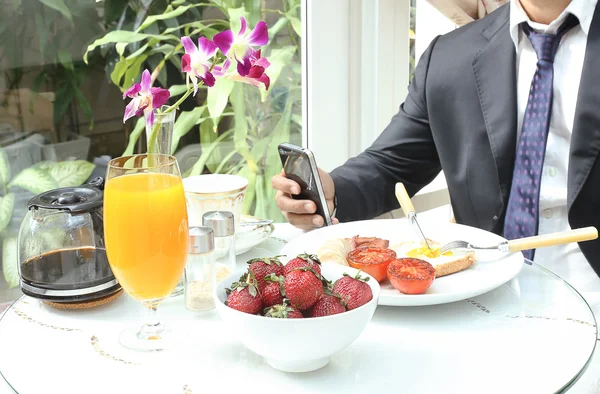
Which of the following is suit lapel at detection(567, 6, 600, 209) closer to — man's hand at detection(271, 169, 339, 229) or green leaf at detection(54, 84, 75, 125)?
man's hand at detection(271, 169, 339, 229)

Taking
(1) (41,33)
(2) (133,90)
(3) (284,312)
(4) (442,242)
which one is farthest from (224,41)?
(1) (41,33)

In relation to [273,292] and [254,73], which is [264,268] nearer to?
[273,292]

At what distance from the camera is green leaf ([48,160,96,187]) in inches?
76.2

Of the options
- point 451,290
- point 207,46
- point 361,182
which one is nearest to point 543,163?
point 361,182

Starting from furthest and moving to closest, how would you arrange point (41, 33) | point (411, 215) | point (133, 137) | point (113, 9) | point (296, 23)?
point (296, 23) → point (133, 137) → point (113, 9) → point (41, 33) → point (411, 215)

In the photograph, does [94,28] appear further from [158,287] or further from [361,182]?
[158,287]

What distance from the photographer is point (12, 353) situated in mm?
917

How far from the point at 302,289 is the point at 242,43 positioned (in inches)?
12.8

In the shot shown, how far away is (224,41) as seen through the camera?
34.3 inches

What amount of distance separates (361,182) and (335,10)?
0.80 metres

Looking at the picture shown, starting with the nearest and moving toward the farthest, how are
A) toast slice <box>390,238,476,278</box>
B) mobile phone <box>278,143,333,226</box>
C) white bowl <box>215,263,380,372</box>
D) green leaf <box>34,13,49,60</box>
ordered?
white bowl <box>215,263,380,372</box> < toast slice <box>390,238,476,278</box> < mobile phone <box>278,143,333,226</box> < green leaf <box>34,13,49,60</box>

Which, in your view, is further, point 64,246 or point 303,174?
point 303,174

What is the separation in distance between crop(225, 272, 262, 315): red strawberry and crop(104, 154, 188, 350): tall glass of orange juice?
0.13m

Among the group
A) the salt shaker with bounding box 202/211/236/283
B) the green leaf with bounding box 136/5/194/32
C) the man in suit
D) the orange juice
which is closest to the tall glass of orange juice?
the orange juice
